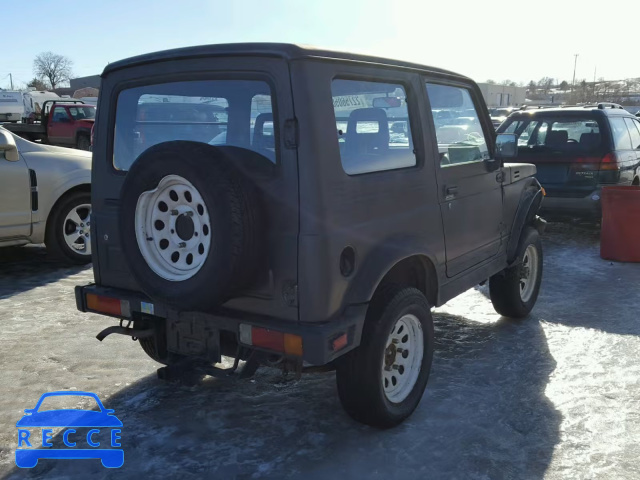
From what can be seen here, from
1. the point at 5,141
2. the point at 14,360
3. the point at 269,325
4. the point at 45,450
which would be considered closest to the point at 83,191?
the point at 5,141

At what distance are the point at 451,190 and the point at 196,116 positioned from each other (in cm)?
161

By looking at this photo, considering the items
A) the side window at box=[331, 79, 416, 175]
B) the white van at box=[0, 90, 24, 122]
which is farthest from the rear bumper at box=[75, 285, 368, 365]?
the white van at box=[0, 90, 24, 122]

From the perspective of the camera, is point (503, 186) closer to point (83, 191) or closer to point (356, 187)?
point (356, 187)

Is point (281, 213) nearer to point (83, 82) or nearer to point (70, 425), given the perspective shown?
point (70, 425)

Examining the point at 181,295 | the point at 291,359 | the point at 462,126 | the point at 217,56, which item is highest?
the point at 217,56

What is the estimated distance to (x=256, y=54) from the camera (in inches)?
113

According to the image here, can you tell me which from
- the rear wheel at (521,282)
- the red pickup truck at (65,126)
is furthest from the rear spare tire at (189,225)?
the red pickup truck at (65,126)

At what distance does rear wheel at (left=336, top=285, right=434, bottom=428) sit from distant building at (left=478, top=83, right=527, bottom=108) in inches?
2434

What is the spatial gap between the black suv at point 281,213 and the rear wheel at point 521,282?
1.35m

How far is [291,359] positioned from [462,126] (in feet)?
7.26

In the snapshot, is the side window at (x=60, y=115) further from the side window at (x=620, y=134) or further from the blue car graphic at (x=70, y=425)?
the blue car graphic at (x=70, y=425)

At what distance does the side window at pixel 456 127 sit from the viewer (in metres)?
3.84

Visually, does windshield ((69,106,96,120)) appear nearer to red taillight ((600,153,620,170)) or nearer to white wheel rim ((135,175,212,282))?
red taillight ((600,153,620,170))

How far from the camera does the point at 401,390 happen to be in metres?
3.52
